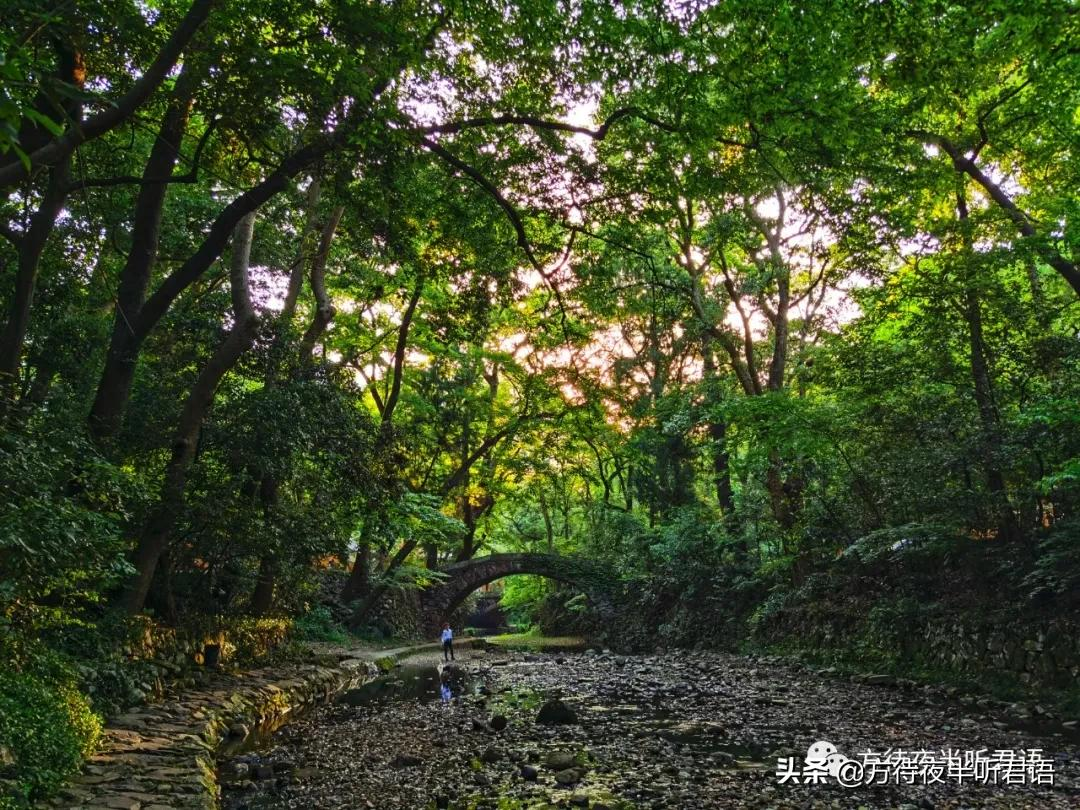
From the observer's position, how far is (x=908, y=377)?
11023 mm

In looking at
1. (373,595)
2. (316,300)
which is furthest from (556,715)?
(373,595)

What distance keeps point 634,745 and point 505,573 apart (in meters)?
18.9

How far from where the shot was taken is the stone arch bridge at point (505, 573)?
2433 cm

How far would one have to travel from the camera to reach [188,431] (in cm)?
901

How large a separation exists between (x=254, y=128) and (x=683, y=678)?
11752 millimetres

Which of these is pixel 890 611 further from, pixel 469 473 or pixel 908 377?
pixel 469 473

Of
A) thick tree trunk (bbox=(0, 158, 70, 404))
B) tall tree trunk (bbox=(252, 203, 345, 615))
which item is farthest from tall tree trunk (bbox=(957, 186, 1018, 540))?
thick tree trunk (bbox=(0, 158, 70, 404))

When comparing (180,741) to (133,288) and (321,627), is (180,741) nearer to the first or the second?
(133,288)

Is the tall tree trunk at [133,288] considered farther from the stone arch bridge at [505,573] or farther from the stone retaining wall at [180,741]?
the stone arch bridge at [505,573]

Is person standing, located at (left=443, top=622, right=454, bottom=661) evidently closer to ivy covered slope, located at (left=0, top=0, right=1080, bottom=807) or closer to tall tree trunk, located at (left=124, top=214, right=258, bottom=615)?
ivy covered slope, located at (left=0, top=0, right=1080, bottom=807)

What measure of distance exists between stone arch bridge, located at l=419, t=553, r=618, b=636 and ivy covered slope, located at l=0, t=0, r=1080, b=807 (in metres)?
8.46

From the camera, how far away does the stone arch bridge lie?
24.3 meters

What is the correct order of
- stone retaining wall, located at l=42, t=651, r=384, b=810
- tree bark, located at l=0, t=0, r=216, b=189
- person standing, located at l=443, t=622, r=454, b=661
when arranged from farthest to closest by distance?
person standing, located at l=443, t=622, r=454, b=661
tree bark, located at l=0, t=0, r=216, b=189
stone retaining wall, located at l=42, t=651, r=384, b=810

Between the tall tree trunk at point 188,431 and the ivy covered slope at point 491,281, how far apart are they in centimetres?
5
